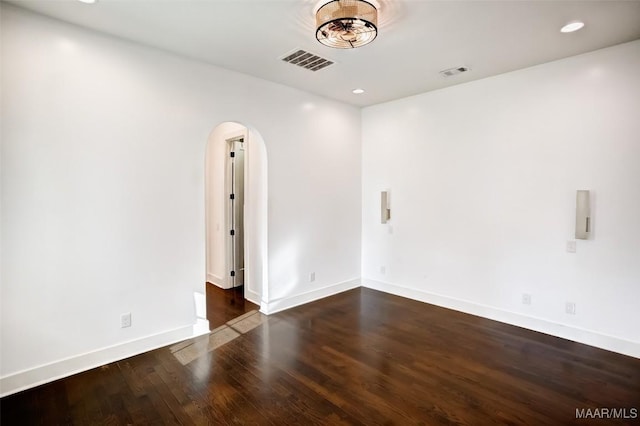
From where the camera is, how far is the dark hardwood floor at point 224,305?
4.11m

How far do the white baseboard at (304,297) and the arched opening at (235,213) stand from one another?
17cm

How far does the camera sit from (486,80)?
4047 mm

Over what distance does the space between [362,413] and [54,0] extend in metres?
3.68

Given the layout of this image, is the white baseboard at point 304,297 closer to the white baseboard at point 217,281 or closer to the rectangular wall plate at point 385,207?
the rectangular wall plate at point 385,207

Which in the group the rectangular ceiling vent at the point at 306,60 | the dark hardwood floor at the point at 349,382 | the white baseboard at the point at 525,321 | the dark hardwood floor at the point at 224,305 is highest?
the rectangular ceiling vent at the point at 306,60

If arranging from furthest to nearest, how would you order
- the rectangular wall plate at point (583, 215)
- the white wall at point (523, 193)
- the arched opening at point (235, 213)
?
the arched opening at point (235, 213) < the rectangular wall plate at point (583, 215) < the white wall at point (523, 193)

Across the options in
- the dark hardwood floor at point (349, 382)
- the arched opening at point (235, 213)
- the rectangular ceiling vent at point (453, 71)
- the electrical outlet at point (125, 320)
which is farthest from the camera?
the arched opening at point (235, 213)

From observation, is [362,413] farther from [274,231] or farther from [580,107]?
[580,107]

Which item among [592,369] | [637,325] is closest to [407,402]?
[592,369]

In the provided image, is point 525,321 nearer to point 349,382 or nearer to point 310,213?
point 349,382

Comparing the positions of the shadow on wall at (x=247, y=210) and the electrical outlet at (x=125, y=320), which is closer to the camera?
the electrical outlet at (x=125, y=320)

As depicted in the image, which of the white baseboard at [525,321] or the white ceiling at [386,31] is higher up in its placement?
the white ceiling at [386,31]

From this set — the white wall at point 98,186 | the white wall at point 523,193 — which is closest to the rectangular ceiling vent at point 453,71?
the white wall at point 523,193

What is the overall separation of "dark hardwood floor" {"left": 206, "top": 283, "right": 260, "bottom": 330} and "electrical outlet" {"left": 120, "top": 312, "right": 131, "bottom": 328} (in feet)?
2.99
